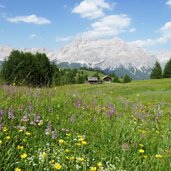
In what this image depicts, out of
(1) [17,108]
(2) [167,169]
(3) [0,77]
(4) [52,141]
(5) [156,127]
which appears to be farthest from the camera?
(3) [0,77]

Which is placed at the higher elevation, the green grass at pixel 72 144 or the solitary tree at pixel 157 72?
the solitary tree at pixel 157 72

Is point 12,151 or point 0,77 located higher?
point 0,77

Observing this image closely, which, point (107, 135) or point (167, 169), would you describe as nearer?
point (167, 169)

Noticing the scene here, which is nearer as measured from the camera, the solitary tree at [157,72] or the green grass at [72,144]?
the green grass at [72,144]

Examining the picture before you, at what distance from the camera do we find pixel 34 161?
3842mm

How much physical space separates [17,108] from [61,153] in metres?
2.15

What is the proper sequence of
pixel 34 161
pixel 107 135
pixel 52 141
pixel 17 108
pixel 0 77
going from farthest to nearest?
pixel 0 77 → pixel 17 108 → pixel 107 135 → pixel 52 141 → pixel 34 161

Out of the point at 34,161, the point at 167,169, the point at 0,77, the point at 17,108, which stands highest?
the point at 0,77

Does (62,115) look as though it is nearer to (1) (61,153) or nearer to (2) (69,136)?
(2) (69,136)

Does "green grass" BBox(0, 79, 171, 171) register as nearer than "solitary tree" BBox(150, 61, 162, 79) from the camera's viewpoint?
Yes

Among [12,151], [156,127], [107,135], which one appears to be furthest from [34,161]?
[156,127]

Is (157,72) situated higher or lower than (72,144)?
higher

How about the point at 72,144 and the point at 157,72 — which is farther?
the point at 157,72

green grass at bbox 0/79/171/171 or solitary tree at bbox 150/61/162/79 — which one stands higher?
solitary tree at bbox 150/61/162/79
